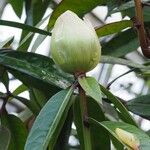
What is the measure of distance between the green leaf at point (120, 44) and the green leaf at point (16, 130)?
25 cm

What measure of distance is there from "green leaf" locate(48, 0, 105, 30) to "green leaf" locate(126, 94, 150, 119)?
0.16 metres

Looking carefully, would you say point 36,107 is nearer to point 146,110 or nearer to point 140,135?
point 146,110

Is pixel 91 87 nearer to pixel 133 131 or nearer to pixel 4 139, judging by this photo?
pixel 133 131

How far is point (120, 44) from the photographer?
0.94 m

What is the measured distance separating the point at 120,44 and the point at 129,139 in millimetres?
461

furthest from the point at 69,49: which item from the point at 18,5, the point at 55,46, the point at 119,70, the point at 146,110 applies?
the point at 119,70

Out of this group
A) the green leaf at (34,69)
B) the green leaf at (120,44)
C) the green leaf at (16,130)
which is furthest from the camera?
the green leaf at (120,44)

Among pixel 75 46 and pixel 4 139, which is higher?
pixel 75 46

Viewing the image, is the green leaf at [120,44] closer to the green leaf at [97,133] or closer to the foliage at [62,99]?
the foliage at [62,99]

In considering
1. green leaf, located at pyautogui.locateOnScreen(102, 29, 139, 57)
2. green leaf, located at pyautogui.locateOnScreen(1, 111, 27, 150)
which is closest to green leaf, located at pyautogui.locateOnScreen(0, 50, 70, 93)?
green leaf, located at pyautogui.locateOnScreen(1, 111, 27, 150)

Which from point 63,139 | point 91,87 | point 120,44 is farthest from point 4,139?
point 120,44

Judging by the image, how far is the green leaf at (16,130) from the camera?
0.75 meters

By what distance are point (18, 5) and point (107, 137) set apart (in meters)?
0.31

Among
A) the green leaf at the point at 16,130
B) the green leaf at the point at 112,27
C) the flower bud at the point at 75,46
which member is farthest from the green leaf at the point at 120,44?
the flower bud at the point at 75,46
